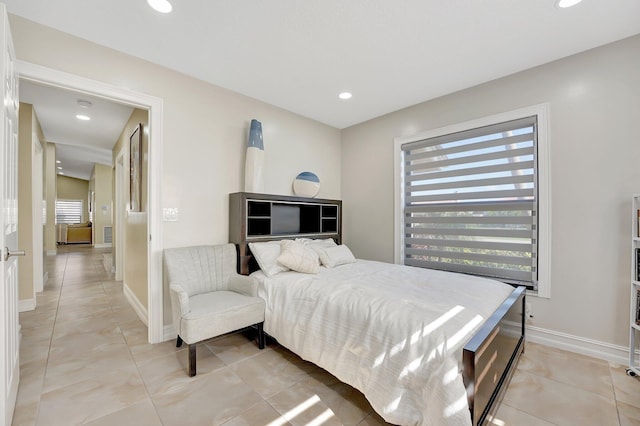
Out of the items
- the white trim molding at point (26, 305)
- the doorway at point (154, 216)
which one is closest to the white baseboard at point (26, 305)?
the white trim molding at point (26, 305)

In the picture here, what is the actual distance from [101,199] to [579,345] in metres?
11.5

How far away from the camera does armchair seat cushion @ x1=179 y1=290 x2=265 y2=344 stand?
6.76 ft

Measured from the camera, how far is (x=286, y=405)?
176 centimetres

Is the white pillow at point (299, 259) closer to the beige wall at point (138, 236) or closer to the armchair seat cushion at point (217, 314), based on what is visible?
the armchair seat cushion at point (217, 314)

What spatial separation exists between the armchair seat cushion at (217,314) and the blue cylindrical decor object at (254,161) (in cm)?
117

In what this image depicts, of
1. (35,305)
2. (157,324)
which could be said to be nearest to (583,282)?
(157,324)

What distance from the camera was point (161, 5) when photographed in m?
1.86

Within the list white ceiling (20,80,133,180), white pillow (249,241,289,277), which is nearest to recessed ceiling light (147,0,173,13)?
white ceiling (20,80,133,180)

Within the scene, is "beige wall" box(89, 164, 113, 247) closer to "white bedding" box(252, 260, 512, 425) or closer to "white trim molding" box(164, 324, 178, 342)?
"white trim molding" box(164, 324, 178, 342)

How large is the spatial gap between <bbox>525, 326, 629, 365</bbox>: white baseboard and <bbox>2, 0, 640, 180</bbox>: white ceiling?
97.1 inches

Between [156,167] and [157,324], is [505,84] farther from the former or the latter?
[157,324]

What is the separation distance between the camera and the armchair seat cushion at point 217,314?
6.76ft

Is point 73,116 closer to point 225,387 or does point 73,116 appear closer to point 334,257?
point 334,257

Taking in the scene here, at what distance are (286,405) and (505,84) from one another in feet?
11.2
